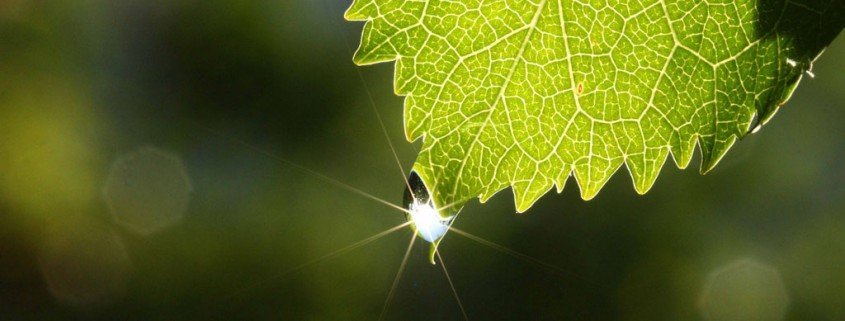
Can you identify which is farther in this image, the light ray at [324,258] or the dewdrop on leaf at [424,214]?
the light ray at [324,258]

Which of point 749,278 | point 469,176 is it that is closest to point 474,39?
point 469,176

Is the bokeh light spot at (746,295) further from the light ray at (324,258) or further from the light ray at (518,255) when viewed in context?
the light ray at (324,258)

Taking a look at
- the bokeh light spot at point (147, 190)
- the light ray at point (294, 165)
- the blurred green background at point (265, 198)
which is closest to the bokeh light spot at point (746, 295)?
the blurred green background at point (265, 198)

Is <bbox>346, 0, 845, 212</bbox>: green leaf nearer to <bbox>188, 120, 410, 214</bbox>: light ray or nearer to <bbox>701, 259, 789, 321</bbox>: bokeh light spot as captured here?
<bbox>188, 120, 410, 214</bbox>: light ray

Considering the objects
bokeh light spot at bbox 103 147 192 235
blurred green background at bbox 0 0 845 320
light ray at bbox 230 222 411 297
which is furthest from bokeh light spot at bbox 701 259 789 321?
bokeh light spot at bbox 103 147 192 235

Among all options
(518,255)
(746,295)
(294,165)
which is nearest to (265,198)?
(294,165)

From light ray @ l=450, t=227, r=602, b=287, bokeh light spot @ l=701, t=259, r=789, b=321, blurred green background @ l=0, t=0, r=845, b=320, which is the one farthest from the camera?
bokeh light spot @ l=701, t=259, r=789, b=321

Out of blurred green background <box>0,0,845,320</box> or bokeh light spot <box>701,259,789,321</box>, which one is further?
bokeh light spot <box>701,259,789,321</box>
